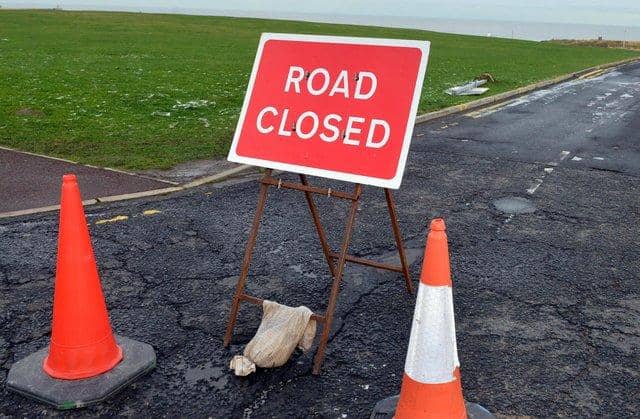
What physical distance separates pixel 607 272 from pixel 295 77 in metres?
2.95

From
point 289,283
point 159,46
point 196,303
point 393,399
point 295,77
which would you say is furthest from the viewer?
point 159,46

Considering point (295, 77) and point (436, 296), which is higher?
point (295, 77)

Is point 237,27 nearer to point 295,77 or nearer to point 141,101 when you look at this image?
point 141,101

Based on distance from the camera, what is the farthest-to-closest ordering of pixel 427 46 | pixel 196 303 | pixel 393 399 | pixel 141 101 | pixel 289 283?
pixel 141 101 → pixel 289 283 → pixel 196 303 → pixel 427 46 → pixel 393 399

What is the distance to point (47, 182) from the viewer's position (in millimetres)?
7035

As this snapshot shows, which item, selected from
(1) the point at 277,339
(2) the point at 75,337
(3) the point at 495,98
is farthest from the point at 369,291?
(3) the point at 495,98

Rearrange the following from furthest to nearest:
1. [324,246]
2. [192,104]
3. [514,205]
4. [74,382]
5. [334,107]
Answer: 1. [192,104]
2. [514,205]
3. [324,246]
4. [334,107]
5. [74,382]

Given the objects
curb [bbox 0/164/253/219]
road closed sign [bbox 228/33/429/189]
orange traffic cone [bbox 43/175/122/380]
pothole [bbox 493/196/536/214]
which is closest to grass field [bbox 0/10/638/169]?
curb [bbox 0/164/253/219]

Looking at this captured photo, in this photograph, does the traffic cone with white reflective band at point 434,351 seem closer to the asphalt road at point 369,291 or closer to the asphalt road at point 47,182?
the asphalt road at point 369,291

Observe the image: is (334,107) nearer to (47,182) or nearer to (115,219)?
(115,219)

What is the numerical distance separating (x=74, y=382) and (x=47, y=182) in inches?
169

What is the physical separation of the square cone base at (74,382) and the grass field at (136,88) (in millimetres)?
4470

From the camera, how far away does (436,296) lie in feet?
9.25

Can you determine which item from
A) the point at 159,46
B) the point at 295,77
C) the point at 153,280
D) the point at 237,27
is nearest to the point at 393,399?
the point at 295,77
